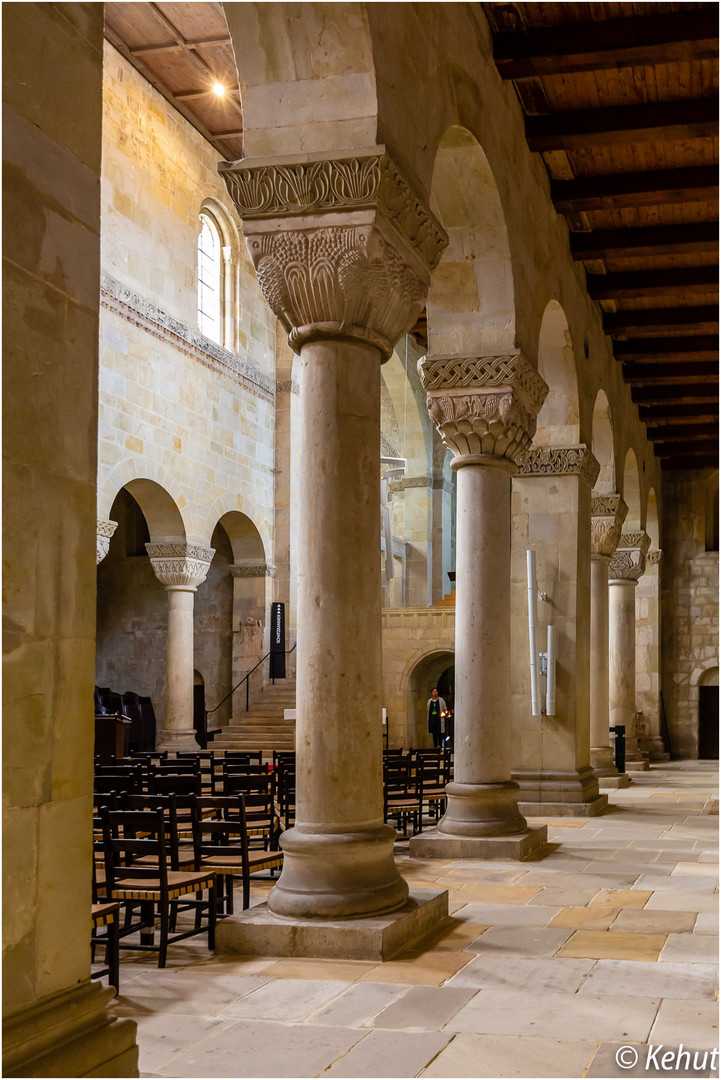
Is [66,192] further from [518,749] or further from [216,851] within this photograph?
[518,749]

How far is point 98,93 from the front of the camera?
3.22m

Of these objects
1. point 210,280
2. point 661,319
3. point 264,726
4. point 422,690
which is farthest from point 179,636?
point 661,319

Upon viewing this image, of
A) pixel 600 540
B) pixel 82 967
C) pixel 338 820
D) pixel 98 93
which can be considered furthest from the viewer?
pixel 600 540

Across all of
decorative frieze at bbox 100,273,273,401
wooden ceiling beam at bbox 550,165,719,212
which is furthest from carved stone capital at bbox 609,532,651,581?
wooden ceiling beam at bbox 550,165,719,212

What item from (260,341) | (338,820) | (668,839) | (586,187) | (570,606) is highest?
(260,341)

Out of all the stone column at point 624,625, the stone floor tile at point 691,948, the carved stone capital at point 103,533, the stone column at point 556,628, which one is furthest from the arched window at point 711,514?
the stone floor tile at point 691,948

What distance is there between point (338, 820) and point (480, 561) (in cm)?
366

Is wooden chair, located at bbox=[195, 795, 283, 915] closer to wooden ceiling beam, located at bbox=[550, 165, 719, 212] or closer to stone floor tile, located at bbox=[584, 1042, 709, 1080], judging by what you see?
stone floor tile, located at bbox=[584, 1042, 709, 1080]

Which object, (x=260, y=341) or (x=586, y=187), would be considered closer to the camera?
(x=586, y=187)

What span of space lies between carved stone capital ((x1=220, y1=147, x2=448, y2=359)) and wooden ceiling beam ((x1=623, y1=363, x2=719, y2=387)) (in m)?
11.9

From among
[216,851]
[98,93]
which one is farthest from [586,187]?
[98,93]

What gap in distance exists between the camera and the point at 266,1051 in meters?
3.98

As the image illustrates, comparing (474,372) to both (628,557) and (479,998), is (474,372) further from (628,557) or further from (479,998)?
(628,557)

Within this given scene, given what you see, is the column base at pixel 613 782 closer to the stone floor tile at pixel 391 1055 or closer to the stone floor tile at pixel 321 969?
the stone floor tile at pixel 321 969
